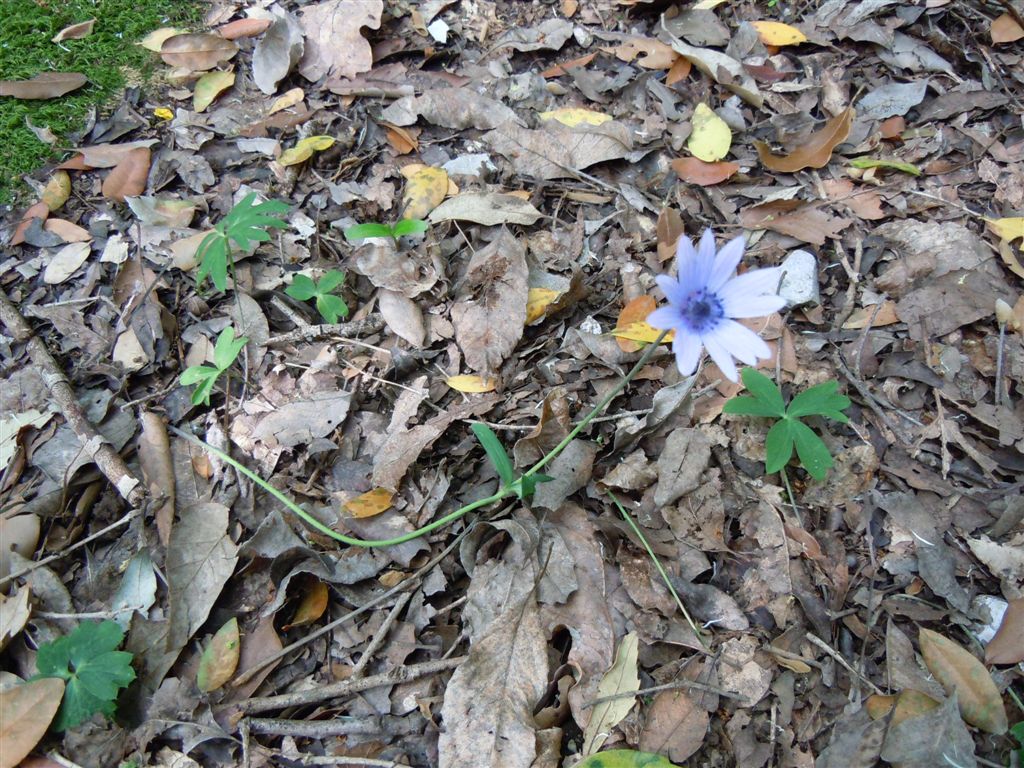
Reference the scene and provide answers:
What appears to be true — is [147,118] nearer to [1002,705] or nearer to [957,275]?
[957,275]

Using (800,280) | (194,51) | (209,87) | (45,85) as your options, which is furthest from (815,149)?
(45,85)

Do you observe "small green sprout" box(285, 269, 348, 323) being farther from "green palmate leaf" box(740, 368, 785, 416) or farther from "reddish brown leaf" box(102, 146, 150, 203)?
"green palmate leaf" box(740, 368, 785, 416)

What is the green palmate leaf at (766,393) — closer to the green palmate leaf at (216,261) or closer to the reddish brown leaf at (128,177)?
the green palmate leaf at (216,261)

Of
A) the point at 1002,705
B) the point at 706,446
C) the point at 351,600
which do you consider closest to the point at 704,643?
the point at 706,446

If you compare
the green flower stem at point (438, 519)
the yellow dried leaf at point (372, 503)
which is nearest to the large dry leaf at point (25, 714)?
the green flower stem at point (438, 519)

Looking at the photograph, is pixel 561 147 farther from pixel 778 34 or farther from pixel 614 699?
pixel 614 699
